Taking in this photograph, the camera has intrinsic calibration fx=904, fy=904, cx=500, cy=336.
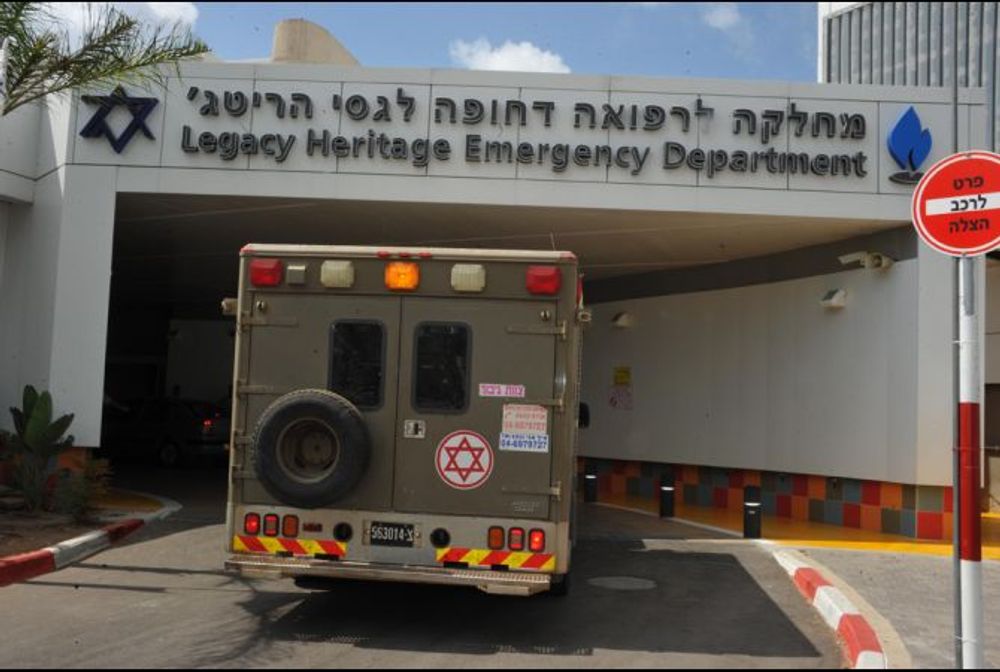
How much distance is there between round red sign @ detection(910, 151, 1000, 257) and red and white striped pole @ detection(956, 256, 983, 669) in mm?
137

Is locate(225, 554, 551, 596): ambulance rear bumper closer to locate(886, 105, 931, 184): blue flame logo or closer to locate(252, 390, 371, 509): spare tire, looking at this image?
locate(252, 390, 371, 509): spare tire

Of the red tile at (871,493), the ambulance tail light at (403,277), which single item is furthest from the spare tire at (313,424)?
the red tile at (871,493)

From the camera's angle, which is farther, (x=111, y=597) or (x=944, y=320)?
(x=944, y=320)

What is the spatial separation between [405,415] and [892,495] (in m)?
7.97

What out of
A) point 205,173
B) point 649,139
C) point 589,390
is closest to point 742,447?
point 589,390

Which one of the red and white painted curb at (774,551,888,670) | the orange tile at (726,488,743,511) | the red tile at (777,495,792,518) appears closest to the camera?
the red and white painted curb at (774,551,888,670)

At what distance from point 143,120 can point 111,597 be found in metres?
6.47

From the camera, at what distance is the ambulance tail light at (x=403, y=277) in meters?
6.35

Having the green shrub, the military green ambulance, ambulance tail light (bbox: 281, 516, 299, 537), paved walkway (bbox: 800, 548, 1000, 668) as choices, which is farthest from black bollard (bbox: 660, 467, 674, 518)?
the green shrub

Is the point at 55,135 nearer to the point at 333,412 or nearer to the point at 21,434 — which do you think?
the point at 21,434

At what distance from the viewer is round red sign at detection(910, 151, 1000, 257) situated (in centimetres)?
→ 539

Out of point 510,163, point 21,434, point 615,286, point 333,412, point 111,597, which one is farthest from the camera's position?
point 615,286

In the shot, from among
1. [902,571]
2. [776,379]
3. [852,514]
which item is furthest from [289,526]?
[776,379]

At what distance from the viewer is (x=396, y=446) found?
248 inches
